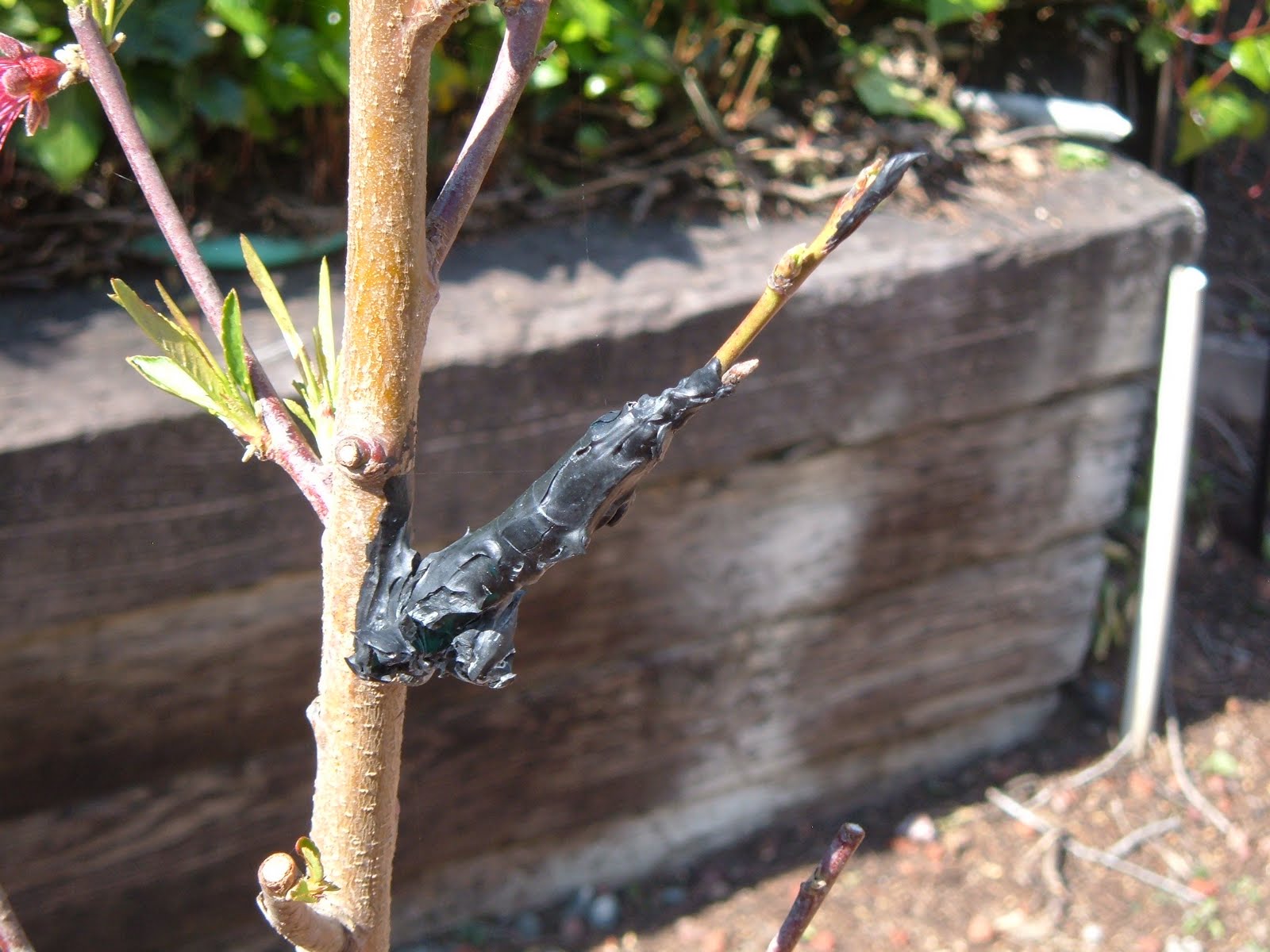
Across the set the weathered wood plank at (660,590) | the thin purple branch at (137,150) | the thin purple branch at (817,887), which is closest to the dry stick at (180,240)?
the thin purple branch at (137,150)

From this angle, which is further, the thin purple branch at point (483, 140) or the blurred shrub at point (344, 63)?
the blurred shrub at point (344, 63)

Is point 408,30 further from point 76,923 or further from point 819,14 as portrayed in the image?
point 819,14

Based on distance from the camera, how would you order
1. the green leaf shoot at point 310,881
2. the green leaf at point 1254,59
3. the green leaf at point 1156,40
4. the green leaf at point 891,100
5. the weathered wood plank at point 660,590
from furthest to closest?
the green leaf at point 1156,40
the green leaf at point 1254,59
the green leaf at point 891,100
the weathered wood plank at point 660,590
the green leaf shoot at point 310,881

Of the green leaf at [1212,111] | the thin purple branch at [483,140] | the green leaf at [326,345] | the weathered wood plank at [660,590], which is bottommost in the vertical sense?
the weathered wood plank at [660,590]

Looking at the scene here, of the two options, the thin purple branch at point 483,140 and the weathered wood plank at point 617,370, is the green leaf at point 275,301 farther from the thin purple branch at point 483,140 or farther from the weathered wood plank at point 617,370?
the weathered wood plank at point 617,370

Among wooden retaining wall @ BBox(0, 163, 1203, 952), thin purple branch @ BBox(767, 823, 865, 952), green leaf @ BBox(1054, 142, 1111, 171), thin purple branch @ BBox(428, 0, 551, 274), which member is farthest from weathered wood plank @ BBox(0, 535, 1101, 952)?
thin purple branch @ BBox(428, 0, 551, 274)

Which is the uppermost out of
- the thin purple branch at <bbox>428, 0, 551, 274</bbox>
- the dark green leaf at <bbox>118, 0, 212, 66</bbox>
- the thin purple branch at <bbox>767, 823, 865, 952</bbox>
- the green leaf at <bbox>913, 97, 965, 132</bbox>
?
the thin purple branch at <bbox>428, 0, 551, 274</bbox>

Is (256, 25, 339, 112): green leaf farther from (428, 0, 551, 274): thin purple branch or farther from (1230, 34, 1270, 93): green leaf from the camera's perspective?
(1230, 34, 1270, 93): green leaf

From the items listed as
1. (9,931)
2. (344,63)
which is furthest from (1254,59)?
(9,931)
